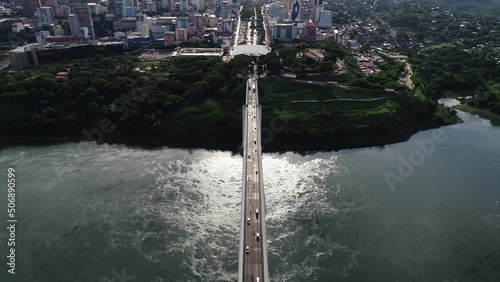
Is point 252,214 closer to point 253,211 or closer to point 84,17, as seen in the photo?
point 253,211

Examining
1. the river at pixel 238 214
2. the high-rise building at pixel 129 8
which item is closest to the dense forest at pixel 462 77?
the river at pixel 238 214

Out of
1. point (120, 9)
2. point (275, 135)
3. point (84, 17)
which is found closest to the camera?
point (275, 135)

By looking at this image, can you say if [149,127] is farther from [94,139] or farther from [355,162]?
[355,162]

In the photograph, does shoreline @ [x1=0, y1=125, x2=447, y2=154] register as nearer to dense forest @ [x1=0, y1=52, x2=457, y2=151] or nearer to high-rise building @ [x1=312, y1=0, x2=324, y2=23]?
dense forest @ [x1=0, y1=52, x2=457, y2=151]

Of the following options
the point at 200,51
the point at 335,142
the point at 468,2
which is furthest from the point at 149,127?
the point at 468,2

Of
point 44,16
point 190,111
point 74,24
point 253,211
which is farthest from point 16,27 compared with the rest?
point 253,211

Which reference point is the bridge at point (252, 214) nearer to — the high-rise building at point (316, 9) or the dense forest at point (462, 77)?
the dense forest at point (462, 77)

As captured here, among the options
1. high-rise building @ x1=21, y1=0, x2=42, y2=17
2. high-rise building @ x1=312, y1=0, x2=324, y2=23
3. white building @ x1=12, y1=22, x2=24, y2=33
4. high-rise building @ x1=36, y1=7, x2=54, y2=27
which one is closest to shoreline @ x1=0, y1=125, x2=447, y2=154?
white building @ x1=12, y1=22, x2=24, y2=33
